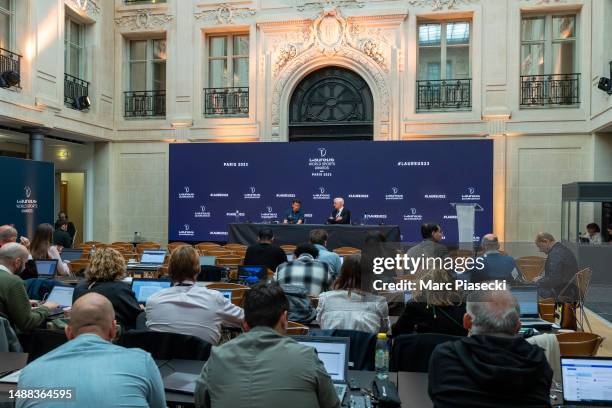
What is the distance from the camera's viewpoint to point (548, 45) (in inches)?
553

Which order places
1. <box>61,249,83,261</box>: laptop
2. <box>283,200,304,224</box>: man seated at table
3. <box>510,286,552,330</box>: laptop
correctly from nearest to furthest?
<box>510,286,552,330</box>: laptop
<box>61,249,83,261</box>: laptop
<box>283,200,304,224</box>: man seated at table

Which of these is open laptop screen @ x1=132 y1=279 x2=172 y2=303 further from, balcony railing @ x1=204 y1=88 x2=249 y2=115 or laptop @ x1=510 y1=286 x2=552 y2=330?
balcony railing @ x1=204 y1=88 x2=249 y2=115

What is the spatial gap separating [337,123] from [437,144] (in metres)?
2.97

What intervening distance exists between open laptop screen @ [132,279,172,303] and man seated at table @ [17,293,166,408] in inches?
129

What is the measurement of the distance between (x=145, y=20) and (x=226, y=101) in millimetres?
3421

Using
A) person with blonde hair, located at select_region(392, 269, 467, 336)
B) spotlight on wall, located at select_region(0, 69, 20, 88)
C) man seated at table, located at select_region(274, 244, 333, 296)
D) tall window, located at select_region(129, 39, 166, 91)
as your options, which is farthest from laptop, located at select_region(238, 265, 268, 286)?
tall window, located at select_region(129, 39, 166, 91)

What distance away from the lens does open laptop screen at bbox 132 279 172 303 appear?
5.30 metres

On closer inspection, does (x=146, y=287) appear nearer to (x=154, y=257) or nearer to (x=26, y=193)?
(x=154, y=257)

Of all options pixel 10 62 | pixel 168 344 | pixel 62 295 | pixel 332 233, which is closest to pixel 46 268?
pixel 62 295

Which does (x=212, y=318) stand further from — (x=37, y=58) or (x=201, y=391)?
(x=37, y=58)

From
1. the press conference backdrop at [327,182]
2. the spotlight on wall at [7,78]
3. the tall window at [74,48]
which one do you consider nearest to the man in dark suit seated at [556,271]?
the press conference backdrop at [327,182]

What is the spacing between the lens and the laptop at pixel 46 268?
666 cm

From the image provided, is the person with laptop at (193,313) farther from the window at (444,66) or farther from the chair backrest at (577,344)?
the window at (444,66)

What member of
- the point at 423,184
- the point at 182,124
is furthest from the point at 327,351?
the point at 182,124
